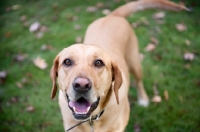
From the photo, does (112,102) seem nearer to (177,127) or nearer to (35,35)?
(177,127)

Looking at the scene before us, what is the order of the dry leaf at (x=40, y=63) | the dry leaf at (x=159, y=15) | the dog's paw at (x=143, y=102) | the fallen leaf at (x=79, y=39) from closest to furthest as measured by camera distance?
the dog's paw at (x=143, y=102), the dry leaf at (x=40, y=63), the fallen leaf at (x=79, y=39), the dry leaf at (x=159, y=15)

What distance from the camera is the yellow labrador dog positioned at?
7.58ft

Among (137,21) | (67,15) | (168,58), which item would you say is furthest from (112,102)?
(67,15)

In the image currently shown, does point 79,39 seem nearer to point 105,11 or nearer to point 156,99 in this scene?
point 105,11

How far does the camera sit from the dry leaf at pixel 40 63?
489 cm

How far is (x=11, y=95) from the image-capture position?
444cm

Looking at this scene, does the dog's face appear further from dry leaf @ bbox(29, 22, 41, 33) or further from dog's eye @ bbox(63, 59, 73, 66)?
dry leaf @ bbox(29, 22, 41, 33)

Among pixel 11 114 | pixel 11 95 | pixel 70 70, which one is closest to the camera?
pixel 70 70

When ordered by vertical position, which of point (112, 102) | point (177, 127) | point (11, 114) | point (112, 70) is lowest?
point (177, 127)

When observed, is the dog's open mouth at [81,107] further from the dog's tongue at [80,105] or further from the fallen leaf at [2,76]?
the fallen leaf at [2,76]

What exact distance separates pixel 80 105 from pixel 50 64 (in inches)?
105

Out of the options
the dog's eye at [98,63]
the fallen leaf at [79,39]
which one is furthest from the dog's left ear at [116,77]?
the fallen leaf at [79,39]

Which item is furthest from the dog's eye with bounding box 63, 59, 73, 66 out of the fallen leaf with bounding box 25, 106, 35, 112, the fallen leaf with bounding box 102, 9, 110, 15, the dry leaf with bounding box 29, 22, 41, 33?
the fallen leaf with bounding box 102, 9, 110, 15

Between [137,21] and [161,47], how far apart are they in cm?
93
